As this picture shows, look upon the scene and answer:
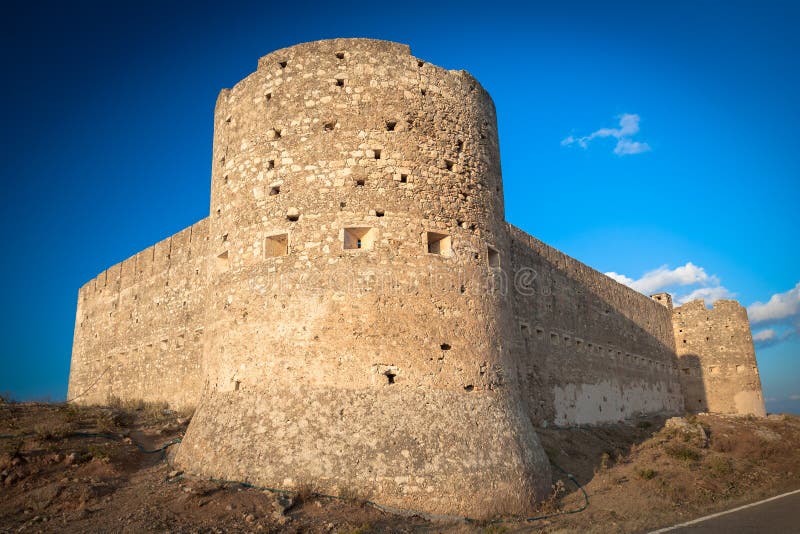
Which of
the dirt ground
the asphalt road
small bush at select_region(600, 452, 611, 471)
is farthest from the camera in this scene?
small bush at select_region(600, 452, 611, 471)

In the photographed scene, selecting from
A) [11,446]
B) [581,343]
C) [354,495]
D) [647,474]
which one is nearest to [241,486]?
[354,495]

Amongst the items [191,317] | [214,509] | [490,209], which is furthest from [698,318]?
[214,509]

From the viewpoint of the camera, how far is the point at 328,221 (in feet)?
27.6

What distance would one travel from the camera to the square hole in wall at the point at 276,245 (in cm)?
869

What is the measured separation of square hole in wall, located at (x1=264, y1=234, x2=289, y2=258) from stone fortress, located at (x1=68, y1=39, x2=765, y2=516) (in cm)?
3

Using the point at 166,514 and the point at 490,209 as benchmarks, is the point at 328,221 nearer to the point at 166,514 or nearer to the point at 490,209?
the point at 490,209

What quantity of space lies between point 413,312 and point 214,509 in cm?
357

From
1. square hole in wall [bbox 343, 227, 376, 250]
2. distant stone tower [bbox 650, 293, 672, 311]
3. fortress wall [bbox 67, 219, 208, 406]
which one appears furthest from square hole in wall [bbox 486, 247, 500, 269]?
distant stone tower [bbox 650, 293, 672, 311]

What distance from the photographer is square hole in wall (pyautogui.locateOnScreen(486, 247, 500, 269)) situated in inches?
371

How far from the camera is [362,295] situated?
810 cm

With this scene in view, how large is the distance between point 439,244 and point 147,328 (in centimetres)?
1024

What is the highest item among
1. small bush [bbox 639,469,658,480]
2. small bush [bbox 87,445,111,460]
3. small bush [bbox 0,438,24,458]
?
small bush [bbox 0,438,24,458]

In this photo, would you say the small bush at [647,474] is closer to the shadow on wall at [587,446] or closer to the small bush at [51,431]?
the shadow on wall at [587,446]

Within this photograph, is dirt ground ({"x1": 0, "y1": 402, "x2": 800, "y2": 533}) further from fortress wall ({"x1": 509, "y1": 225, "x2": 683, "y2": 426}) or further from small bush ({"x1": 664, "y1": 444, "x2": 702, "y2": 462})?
fortress wall ({"x1": 509, "y1": 225, "x2": 683, "y2": 426})
